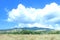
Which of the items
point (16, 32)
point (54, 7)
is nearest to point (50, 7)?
point (54, 7)

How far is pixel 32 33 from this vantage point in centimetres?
312

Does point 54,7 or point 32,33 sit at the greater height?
point 54,7

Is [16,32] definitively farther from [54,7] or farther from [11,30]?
[54,7]

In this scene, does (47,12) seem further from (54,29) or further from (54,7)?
(54,29)

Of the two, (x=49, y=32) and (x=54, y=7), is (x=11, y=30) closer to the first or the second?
(x=49, y=32)

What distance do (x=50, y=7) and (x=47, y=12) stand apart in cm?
13

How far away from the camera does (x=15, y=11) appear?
3.08 meters

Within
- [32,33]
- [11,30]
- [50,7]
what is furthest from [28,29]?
[50,7]

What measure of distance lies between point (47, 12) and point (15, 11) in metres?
0.68

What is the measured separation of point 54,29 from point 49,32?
124 millimetres

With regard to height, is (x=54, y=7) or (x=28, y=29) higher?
(x=54, y=7)

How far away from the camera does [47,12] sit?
3.10 metres

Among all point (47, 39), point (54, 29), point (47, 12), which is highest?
point (47, 12)

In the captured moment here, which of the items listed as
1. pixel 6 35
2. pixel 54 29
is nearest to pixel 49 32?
pixel 54 29
